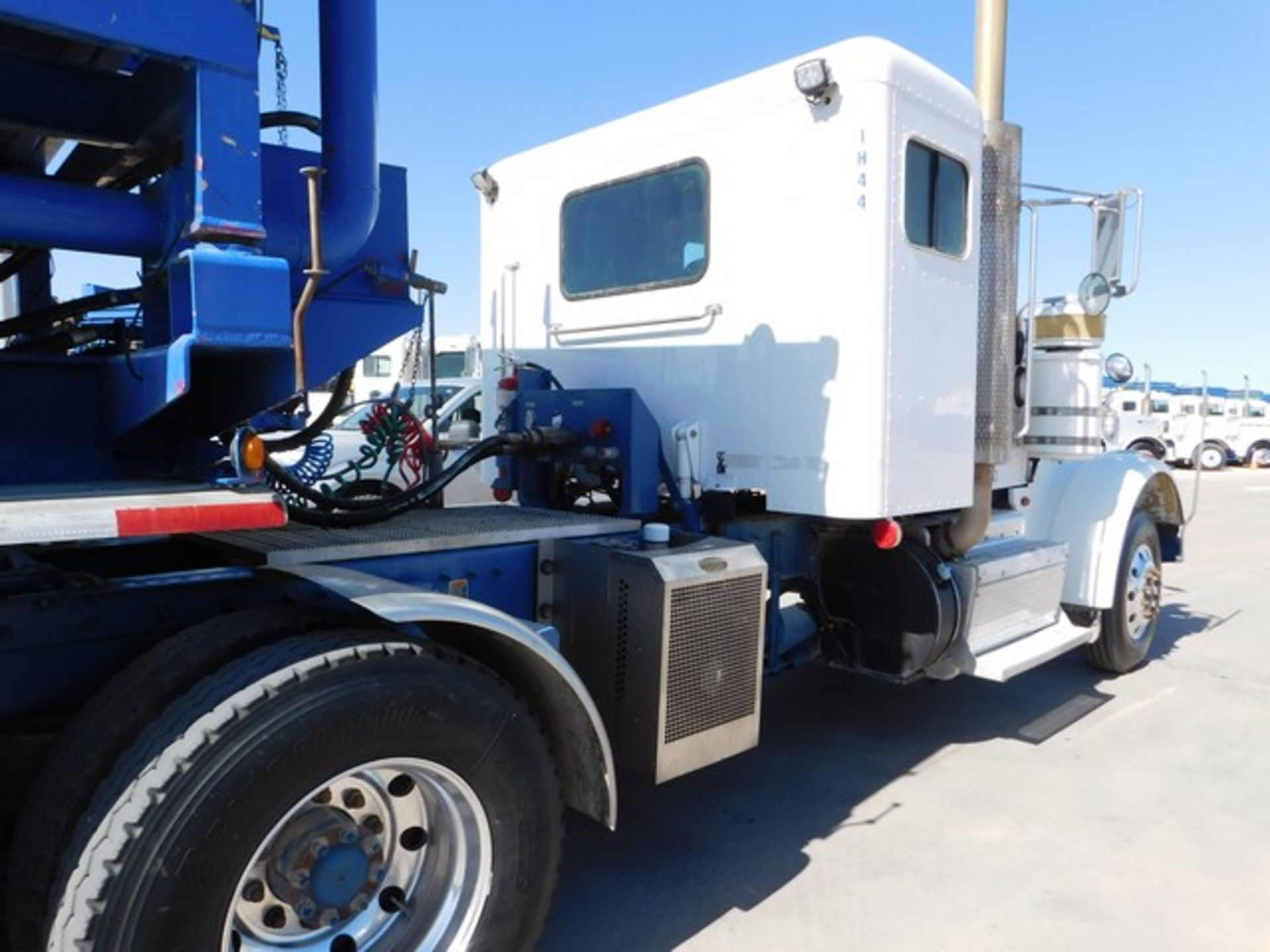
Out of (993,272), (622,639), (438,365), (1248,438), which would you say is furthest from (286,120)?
(1248,438)

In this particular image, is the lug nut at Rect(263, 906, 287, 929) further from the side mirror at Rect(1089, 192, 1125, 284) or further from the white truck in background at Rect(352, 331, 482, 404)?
the white truck in background at Rect(352, 331, 482, 404)

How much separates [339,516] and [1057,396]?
3525mm

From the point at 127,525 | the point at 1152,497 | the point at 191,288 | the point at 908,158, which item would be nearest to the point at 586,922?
the point at 127,525

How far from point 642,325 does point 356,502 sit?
1.54m

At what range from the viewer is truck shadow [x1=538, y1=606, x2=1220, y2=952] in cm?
308

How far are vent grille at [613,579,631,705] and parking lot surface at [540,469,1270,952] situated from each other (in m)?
0.73

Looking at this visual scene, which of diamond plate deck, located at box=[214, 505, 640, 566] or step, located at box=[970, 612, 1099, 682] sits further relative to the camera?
step, located at box=[970, 612, 1099, 682]

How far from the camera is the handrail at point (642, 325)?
3.93 m

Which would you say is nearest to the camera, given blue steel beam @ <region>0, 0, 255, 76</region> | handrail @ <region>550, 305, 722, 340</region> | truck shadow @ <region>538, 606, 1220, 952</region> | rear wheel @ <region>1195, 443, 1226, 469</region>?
blue steel beam @ <region>0, 0, 255, 76</region>

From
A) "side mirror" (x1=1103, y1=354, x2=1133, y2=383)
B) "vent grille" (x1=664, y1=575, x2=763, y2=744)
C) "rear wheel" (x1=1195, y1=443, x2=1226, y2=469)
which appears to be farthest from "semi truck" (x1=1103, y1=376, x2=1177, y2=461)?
"vent grille" (x1=664, y1=575, x2=763, y2=744)

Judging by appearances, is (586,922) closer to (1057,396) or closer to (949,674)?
(949,674)

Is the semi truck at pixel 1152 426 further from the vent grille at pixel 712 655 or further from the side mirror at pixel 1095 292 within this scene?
the vent grille at pixel 712 655

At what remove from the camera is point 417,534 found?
2.98m

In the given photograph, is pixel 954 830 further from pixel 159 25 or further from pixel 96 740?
pixel 159 25
